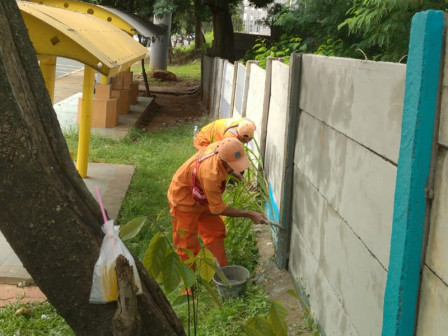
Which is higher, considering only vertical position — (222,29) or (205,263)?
(222,29)

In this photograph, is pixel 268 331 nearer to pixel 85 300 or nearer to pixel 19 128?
pixel 85 300

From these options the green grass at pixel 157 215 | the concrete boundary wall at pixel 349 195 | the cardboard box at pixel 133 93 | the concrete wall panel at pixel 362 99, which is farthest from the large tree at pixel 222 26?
the concrete wall panel at pixel 362 99

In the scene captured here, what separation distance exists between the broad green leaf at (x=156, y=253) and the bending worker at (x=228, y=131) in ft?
13.7

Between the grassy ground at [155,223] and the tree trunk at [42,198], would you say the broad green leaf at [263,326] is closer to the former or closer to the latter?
the grassy ground at [155,223]

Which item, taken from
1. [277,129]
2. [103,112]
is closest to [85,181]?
[277,129]

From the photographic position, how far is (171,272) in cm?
193

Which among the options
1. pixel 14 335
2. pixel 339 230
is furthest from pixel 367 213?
pixel 14 335

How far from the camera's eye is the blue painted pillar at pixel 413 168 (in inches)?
73.6

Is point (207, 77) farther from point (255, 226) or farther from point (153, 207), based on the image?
point (255, 226)

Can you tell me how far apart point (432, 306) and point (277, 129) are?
11.7ft

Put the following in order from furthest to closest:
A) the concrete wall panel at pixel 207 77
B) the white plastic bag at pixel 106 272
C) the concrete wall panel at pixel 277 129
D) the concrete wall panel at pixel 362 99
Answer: the concrete wall panel at pixel 207 77
the concrete wall panel at pixel 277 129
the concrete wall panel at pixel 362 99
the white plastic bag at pixel 106 272

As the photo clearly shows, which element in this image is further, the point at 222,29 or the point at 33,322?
the point at 222,29

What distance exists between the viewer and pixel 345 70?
9.89 ft

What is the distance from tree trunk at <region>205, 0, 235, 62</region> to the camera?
1712 centimetres
